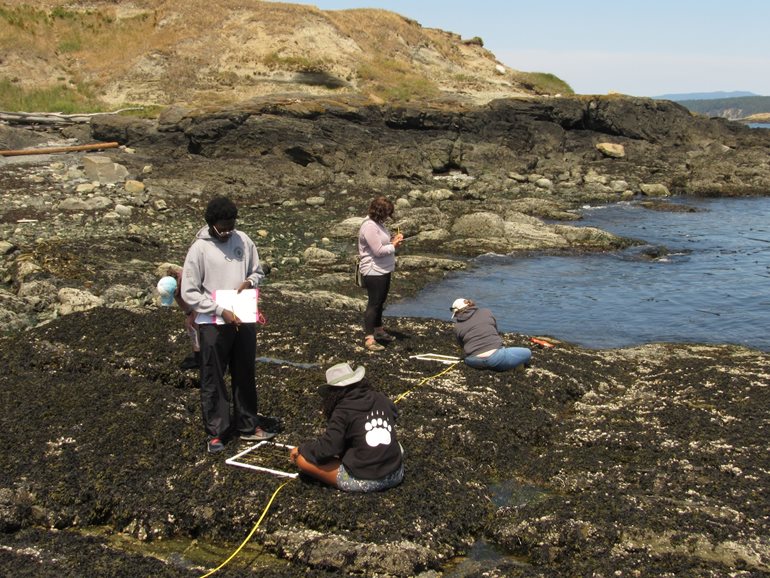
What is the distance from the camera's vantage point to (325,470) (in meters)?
7.41

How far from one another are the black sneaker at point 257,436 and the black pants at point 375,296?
3.84 m

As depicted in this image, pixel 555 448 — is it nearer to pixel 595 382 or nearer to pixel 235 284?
pixel 595 382

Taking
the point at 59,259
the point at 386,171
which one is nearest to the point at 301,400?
the point at 59,259

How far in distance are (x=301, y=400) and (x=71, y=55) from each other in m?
59.1

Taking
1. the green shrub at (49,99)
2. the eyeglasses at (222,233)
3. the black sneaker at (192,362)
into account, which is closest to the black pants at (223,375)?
the eyeglasses at (222,233)

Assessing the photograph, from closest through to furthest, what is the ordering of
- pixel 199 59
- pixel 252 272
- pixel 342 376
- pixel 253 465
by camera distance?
pixel 342 376 → pixel 253 465 → pixel 252 272 → pixel 199 59

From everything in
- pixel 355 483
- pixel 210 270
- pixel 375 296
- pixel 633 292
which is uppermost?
pixel 210 270

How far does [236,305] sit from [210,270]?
47 cm

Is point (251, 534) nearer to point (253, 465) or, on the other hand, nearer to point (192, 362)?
point (253, 465)

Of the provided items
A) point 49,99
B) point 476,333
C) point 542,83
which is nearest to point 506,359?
point 476,333

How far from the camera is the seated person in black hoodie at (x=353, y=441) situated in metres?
7.16

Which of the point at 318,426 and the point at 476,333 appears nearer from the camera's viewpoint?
the point at 318,426

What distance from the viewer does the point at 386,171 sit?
134 feet

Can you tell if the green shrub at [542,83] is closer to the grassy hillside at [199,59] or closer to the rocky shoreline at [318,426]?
the grassy hillside at [199,59]
